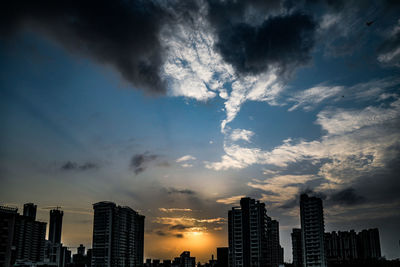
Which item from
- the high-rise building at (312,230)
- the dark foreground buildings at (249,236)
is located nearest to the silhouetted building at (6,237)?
the dark foreground buildings at (249,236)

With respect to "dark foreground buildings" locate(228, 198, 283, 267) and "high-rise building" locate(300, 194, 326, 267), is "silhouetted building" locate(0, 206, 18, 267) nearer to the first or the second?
"dark foreground buildings" locate(228, 198, 283, 267)

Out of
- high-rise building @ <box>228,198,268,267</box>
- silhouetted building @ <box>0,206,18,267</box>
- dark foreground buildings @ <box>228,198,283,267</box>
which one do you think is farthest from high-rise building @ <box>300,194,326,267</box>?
silhouetted building @ <box>0,206,18,267</box>

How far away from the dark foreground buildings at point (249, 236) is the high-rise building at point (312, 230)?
20.3m

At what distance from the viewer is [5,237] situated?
392ft

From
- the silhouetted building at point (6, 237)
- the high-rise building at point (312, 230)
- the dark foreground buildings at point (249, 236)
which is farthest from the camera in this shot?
the high-rise building at point (312, 230)

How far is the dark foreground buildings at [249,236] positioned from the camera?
6875 inches

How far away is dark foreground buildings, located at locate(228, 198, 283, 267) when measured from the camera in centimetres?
17462

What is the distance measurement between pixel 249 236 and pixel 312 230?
34739 mm

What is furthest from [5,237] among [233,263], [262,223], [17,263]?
[262,223]

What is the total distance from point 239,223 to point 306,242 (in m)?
38.1

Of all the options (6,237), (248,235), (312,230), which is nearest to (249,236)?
(248,235)

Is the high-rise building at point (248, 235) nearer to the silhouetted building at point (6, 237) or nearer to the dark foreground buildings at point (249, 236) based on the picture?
the dark foreground buildings at point (249, 236)

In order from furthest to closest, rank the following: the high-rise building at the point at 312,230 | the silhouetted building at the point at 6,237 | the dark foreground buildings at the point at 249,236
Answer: the high-rise building at the point at 312,230
the dark foreground buildings at the point at 249,236
the silhouetted building at the point at 6,237

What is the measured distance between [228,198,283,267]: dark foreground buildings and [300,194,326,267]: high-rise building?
66.4ft
